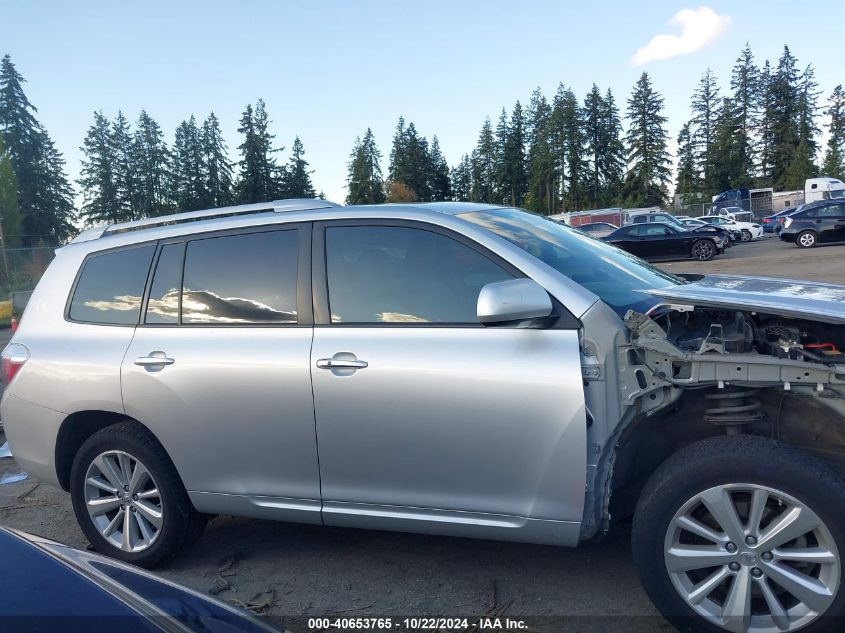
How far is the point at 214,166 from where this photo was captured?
87438mm

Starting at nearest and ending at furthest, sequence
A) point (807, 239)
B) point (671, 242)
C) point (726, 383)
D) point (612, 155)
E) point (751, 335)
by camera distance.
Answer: point (726, 383) → point (751, 335) → point (671, 242) → point (807, 239) → point (612, 155)

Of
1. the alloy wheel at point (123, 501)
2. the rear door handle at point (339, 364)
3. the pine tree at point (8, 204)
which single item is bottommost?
the alloy wheel at point (123, 501)

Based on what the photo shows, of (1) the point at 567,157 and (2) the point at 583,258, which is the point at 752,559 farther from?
(1) the point at 567,157

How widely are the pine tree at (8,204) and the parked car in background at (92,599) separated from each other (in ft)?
181

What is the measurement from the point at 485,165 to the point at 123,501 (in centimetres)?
9713

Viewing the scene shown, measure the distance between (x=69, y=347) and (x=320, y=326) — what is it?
164 centimetres

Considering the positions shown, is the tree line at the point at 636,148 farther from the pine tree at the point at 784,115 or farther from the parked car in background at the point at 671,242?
the parked car in background at the point at 671,242

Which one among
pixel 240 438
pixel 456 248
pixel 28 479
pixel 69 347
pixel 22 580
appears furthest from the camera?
pixel 28 479

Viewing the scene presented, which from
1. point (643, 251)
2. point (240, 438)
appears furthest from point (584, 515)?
point (643, 251)

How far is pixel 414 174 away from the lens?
89875 mm

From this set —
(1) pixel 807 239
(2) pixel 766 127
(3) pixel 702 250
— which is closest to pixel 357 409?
(3) pixel 702 250

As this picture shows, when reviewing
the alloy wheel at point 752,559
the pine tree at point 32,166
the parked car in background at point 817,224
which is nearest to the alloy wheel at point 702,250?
the parked car in background at point 817,224

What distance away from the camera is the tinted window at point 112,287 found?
3977 mm

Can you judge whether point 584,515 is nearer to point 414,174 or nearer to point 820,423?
point 820,423
